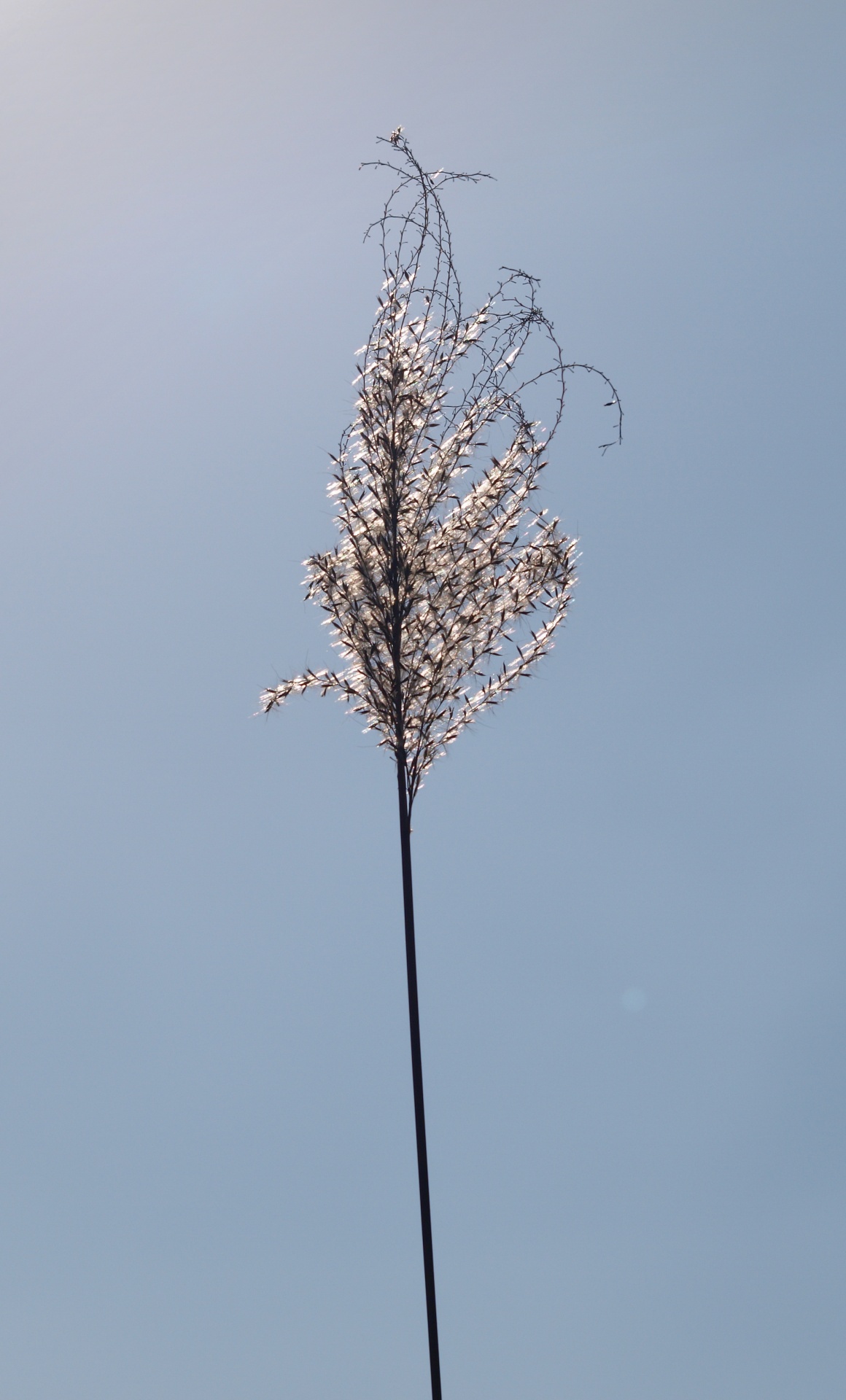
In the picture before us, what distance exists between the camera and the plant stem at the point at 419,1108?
3.90 metres

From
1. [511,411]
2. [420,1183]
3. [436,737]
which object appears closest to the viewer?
[420,1183]

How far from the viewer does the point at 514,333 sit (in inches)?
196

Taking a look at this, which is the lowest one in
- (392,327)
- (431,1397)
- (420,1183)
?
(431,1397)

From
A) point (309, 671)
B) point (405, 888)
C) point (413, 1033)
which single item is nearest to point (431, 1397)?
point (413, 1033)

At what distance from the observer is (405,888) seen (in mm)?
4145

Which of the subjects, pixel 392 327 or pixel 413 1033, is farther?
pixel 392 327

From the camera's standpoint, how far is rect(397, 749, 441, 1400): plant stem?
3898 mm

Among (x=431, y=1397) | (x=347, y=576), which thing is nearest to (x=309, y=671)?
(x=347, y=576)

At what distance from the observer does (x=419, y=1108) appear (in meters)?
3.99

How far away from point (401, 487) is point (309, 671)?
27.3 inches

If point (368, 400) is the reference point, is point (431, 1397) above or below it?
below

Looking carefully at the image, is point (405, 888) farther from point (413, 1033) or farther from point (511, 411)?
point (511, 411)

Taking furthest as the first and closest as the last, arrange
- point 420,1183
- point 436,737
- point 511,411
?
point 511,411 < point 436,737 < point 420,1183

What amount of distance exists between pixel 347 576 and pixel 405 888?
1.09 metres
